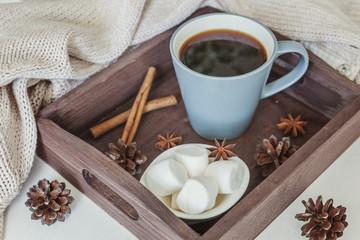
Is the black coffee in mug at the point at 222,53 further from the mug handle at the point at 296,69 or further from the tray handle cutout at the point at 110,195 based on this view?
the tray handle cutout at the point at 110,195

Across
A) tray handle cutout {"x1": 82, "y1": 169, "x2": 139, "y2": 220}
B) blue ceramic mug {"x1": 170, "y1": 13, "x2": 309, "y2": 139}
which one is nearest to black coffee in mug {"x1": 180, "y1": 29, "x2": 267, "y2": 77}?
blue ceramic mug {"x1": 170, "y1": 13, "x2": 309, "y2": 139}

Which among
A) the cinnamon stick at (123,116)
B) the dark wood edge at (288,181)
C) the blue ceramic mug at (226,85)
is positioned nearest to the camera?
the dark wood edge at (288,181)

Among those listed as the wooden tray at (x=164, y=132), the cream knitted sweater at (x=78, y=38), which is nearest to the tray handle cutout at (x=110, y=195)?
the wooden tray at (x=164, y=132)

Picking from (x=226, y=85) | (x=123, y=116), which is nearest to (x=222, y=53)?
(x=226, y=85)

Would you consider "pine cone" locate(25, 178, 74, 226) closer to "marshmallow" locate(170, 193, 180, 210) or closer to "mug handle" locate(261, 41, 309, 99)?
"marshmallow" locate(170, 193, 180, 210)

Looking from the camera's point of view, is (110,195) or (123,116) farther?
(123,116)

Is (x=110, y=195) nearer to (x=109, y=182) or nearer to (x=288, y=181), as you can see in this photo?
(x=109, y=182)

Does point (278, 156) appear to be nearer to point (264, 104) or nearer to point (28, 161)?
point (264, 104)
